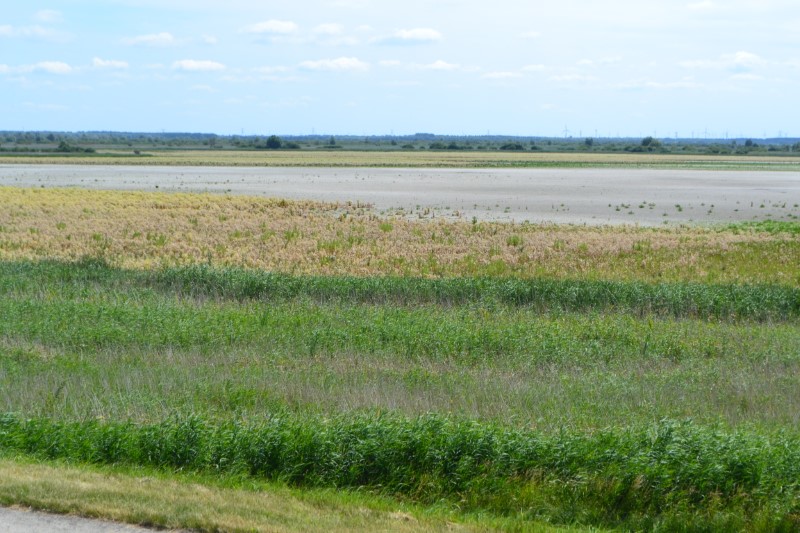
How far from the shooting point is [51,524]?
6.52 metres

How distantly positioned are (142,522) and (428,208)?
46729 mm

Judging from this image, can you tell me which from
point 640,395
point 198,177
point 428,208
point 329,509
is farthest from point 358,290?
point 198,177

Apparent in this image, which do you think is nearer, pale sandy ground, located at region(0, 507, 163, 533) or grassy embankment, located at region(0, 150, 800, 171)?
pale sandy ground, located at region(0, 507, 163, 533)

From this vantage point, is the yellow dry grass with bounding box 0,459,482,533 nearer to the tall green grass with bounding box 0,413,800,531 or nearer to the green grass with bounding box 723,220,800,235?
the tall green grass with bounding box 0,413,800,531

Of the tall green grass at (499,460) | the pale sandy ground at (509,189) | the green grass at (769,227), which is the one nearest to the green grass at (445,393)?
the tall green grass at (499,460)

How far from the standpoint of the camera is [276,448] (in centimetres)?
836

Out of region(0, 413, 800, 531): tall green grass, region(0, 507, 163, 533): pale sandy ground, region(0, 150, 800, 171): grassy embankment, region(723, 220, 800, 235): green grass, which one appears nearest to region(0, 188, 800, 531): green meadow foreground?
region(0, 413, 800, 531): tall green grass

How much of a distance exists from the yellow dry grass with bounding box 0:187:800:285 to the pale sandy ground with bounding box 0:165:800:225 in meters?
8.80

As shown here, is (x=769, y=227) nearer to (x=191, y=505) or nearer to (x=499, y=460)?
(x=499, y=460)

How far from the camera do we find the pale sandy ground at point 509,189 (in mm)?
51750

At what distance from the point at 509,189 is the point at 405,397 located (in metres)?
61.7

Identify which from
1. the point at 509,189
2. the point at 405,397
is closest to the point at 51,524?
the point at 405,397

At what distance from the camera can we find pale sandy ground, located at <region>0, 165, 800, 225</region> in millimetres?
51750

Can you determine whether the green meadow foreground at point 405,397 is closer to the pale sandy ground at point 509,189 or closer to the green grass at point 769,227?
the green grass at point 769,227
